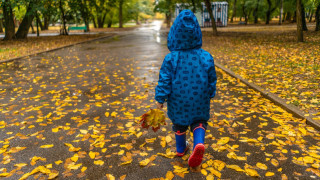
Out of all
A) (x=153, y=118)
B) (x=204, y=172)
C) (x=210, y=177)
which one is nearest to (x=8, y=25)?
(x=153, y=118)

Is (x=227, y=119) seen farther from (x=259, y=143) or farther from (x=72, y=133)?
(x=72, y=133)

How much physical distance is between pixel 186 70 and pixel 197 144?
2.73 feet

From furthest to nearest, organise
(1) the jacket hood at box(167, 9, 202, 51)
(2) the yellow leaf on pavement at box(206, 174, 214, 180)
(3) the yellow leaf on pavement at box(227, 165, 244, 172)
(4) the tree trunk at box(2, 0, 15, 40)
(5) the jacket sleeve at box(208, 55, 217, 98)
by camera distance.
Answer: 1. (4) the tree trunk at box(2, 0, 15, 40)
2. (3) the yellow leaf on pavement at box(227, 165, 244, 172)
3. (2) the yellow leaf on pavement at box(206, 174, 214, 180)
4. (5) the jacket sleeve at box(208, 55, 217, 98)
5. (1) the jacket hood at box(167, 9, 202, 51)

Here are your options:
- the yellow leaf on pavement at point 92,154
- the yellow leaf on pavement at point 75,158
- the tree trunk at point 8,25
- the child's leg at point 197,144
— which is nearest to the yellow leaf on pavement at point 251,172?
the child's leg at point 197,144

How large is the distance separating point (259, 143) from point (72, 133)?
3.03 meters

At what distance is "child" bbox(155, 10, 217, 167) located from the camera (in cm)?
268

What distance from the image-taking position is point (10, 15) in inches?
798

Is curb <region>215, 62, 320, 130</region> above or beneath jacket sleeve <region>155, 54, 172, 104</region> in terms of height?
beneath

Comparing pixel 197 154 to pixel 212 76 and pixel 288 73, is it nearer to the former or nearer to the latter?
pixel 212 76

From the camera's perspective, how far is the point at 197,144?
2688 mm

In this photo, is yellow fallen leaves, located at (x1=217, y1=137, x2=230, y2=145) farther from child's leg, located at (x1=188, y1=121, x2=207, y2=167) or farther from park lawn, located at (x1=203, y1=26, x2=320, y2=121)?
park lawn, located at (x1=203, y1=26, x2=320, y2=121)

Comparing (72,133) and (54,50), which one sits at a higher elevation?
(54,50)

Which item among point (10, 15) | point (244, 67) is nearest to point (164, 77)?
point (244, 67)

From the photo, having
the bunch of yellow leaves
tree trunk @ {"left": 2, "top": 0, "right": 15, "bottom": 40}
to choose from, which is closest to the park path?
the bunch of yellow leaves
